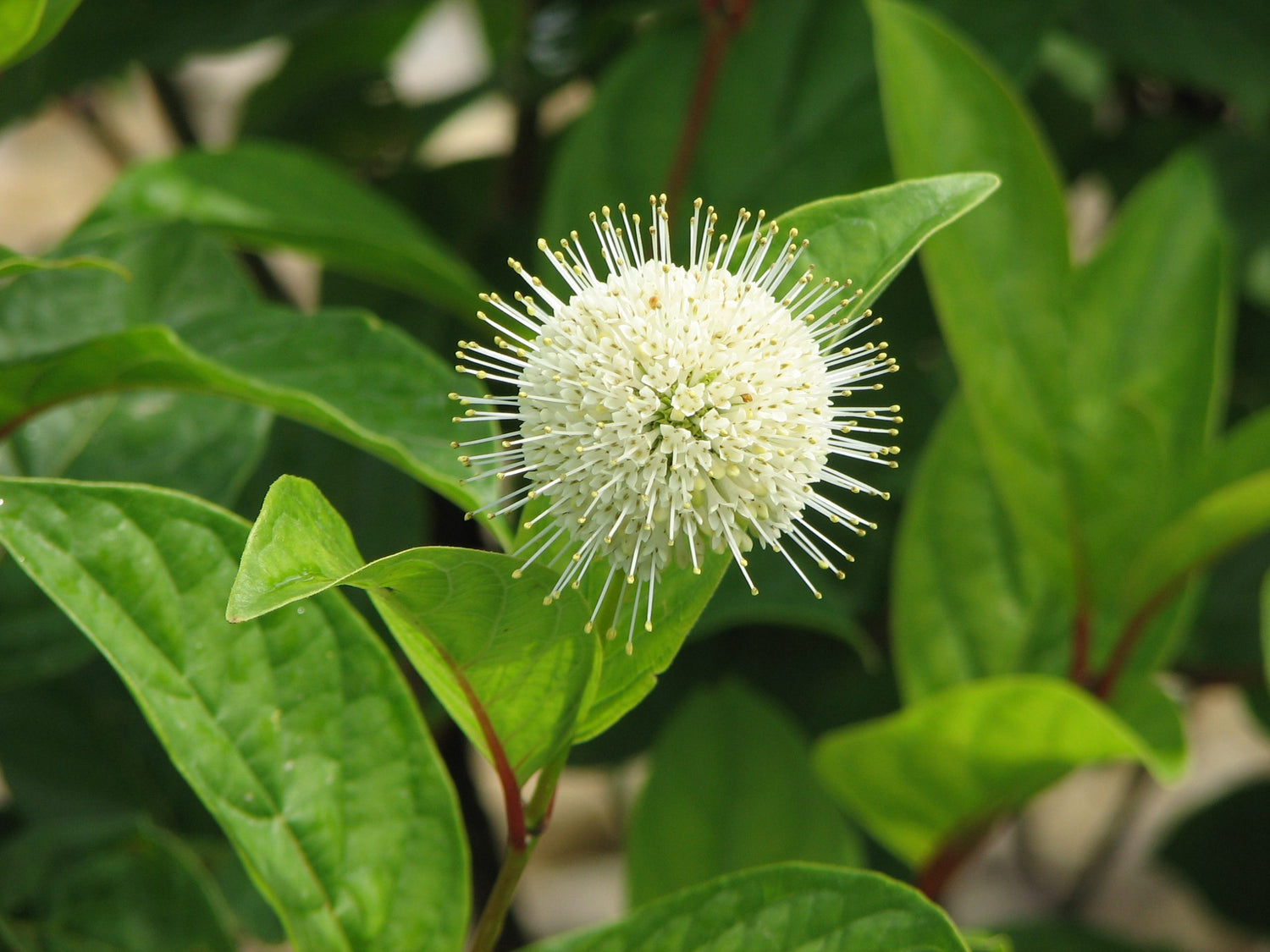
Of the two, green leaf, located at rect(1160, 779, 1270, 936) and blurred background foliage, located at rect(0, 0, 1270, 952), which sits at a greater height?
blurred background foliage, located at rect(0, 0, 1270, 952)

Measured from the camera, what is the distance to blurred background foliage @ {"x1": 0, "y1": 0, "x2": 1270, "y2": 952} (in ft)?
3.59

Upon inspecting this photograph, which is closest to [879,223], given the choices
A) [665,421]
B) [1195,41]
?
[665,421]

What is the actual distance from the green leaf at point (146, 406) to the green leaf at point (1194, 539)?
797mm

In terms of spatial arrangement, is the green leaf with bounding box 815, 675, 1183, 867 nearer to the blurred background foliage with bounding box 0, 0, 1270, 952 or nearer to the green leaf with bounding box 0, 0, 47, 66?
the blurred background foliage with bounding box 0, 0, 1270, 952

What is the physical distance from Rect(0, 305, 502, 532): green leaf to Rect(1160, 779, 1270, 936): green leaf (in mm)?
1446

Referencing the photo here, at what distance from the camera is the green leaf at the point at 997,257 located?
1.07 m

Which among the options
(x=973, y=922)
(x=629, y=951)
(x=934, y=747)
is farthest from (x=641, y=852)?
(x=973, y=922)

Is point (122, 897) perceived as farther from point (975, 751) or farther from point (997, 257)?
point (997, 257)

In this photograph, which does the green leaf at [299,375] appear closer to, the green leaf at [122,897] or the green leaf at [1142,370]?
the green leaf at [122,897]

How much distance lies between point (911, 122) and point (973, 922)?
1621 mm

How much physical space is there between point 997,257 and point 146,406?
30.8 inches

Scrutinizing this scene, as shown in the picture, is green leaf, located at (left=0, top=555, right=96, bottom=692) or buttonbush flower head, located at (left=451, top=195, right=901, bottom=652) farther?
green leaf, located at (left=0, top=555, right=96, bottom=692)

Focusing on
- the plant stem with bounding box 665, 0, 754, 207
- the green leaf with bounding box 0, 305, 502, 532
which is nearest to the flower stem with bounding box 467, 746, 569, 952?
the green leaf with bounding box 0, 305, 502, 532

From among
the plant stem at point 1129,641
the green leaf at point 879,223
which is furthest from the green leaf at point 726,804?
the green leaf at point 879,223
